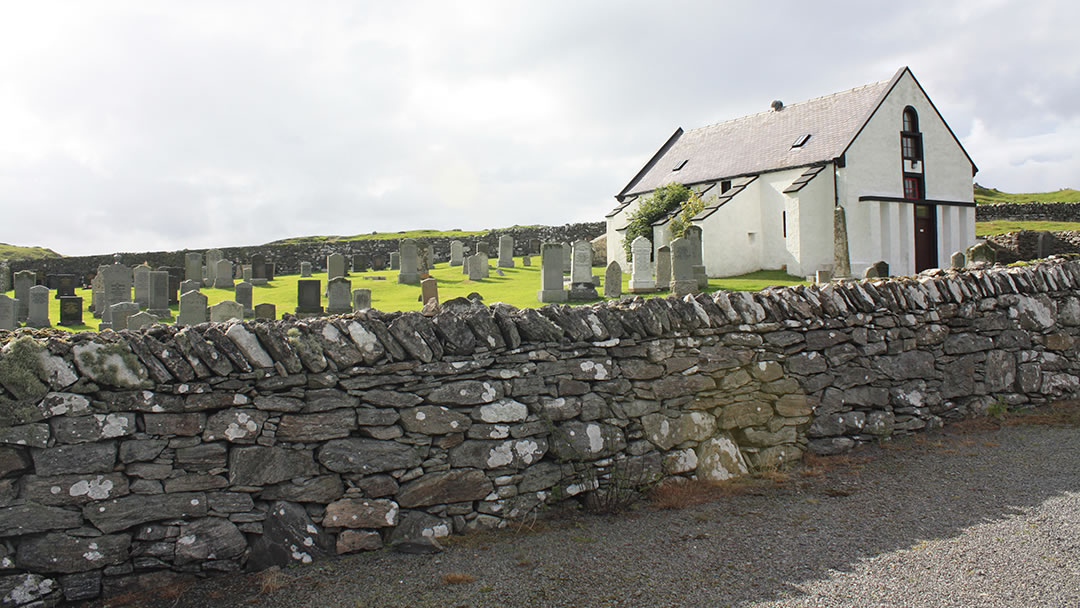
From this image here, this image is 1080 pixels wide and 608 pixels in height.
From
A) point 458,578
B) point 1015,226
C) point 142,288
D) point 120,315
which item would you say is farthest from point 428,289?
point 1015,226

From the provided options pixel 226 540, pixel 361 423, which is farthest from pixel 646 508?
pixel 226 540

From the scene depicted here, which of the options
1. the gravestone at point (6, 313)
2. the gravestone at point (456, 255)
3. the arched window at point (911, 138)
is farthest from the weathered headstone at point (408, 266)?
the arched window at point (911, 138)

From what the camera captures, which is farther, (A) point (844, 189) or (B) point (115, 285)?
(A) point (844, 189)

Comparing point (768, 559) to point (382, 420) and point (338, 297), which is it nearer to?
point (382, 420)

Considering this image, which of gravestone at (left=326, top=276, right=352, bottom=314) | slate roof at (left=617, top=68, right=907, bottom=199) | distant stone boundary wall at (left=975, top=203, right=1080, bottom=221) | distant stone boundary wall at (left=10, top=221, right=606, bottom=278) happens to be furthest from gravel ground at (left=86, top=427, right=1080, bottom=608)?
distant stone boundary wall at (left=975, top=203, right=1080, bottom=221)

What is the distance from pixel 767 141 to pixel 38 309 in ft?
93.0

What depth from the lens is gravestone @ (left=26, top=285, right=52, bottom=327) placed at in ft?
57.8

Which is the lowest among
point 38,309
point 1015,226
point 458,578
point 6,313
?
point 458,578

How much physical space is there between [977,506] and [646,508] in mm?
2793

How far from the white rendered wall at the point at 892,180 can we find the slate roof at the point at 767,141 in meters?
0.87

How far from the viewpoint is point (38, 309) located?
58.3ft

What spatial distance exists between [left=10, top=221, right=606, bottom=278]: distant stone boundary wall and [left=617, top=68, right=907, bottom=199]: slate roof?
20.3ft

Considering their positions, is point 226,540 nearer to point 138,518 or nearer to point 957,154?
point 138,518

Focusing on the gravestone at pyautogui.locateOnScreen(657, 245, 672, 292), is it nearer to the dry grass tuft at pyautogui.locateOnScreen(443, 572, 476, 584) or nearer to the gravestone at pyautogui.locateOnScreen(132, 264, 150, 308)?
the gravestone at pyautogui.locateOnScreen(132, 264, 150, 308)
